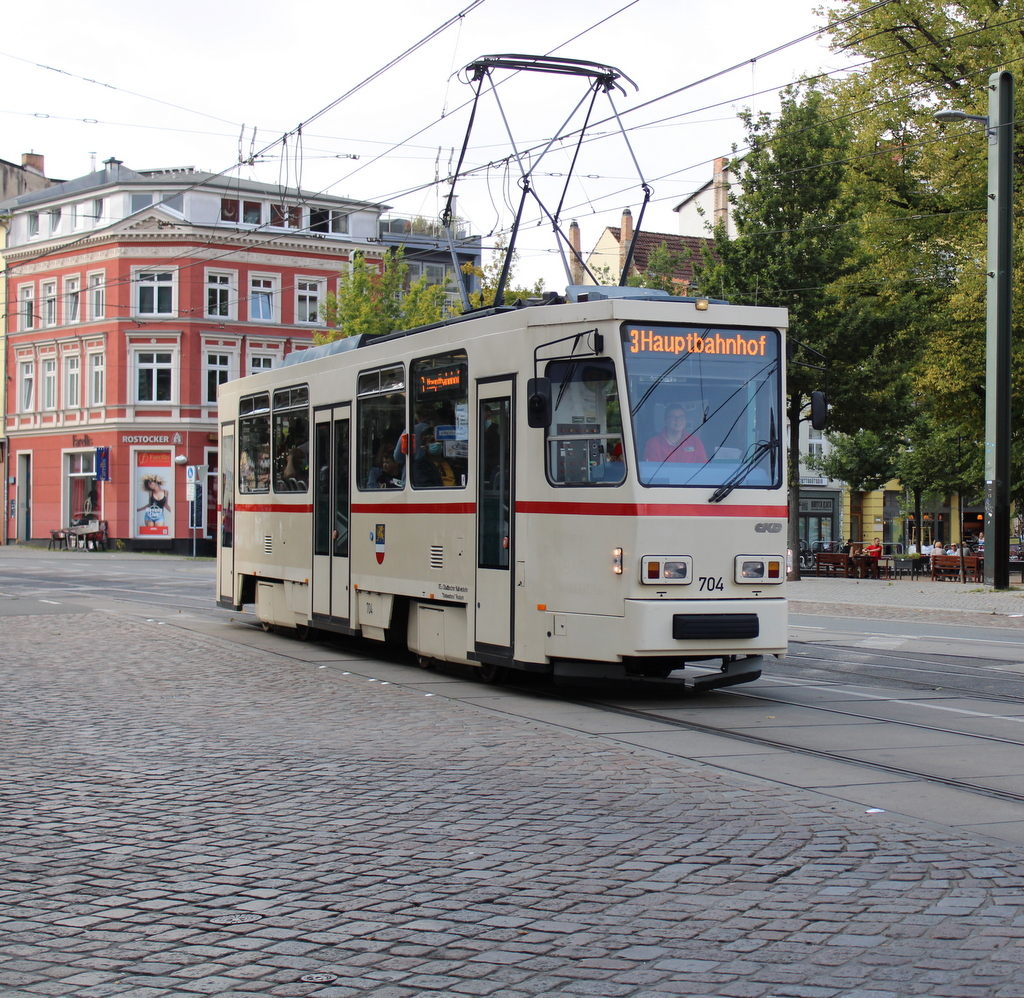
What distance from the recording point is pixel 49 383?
55750mm

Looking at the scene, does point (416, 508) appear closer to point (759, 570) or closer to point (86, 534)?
point (759, 570)

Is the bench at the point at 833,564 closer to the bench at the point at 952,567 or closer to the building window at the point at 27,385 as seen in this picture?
the bench at the point at 952,567

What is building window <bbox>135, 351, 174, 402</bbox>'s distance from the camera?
5184 cm

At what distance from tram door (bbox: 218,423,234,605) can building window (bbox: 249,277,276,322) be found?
117 ft

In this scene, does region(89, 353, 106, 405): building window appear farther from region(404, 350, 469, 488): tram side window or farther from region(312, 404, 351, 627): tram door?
region(404, 350, 469, 488): tram side window

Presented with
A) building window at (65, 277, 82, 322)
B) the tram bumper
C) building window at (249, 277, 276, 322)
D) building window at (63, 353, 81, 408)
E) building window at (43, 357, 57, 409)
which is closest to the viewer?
the tram bumper

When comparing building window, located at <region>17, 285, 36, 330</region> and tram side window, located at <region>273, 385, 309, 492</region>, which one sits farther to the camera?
building window, located at <region>17, 285, 36, 330</region>

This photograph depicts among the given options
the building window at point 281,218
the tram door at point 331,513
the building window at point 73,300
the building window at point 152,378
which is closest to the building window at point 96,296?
the building window at point 73,300

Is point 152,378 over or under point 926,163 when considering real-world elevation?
under

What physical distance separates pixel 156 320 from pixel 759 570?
44681 mm

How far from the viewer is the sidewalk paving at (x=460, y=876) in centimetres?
430

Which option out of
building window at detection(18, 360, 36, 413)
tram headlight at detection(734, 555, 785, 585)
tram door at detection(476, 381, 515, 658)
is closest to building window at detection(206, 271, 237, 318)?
building window at detection(18, 360, 36, 413)

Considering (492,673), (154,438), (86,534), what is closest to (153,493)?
(154,438)

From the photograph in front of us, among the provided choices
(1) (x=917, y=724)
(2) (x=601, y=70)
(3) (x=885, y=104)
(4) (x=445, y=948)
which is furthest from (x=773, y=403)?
(3) (x=885, y=104)
